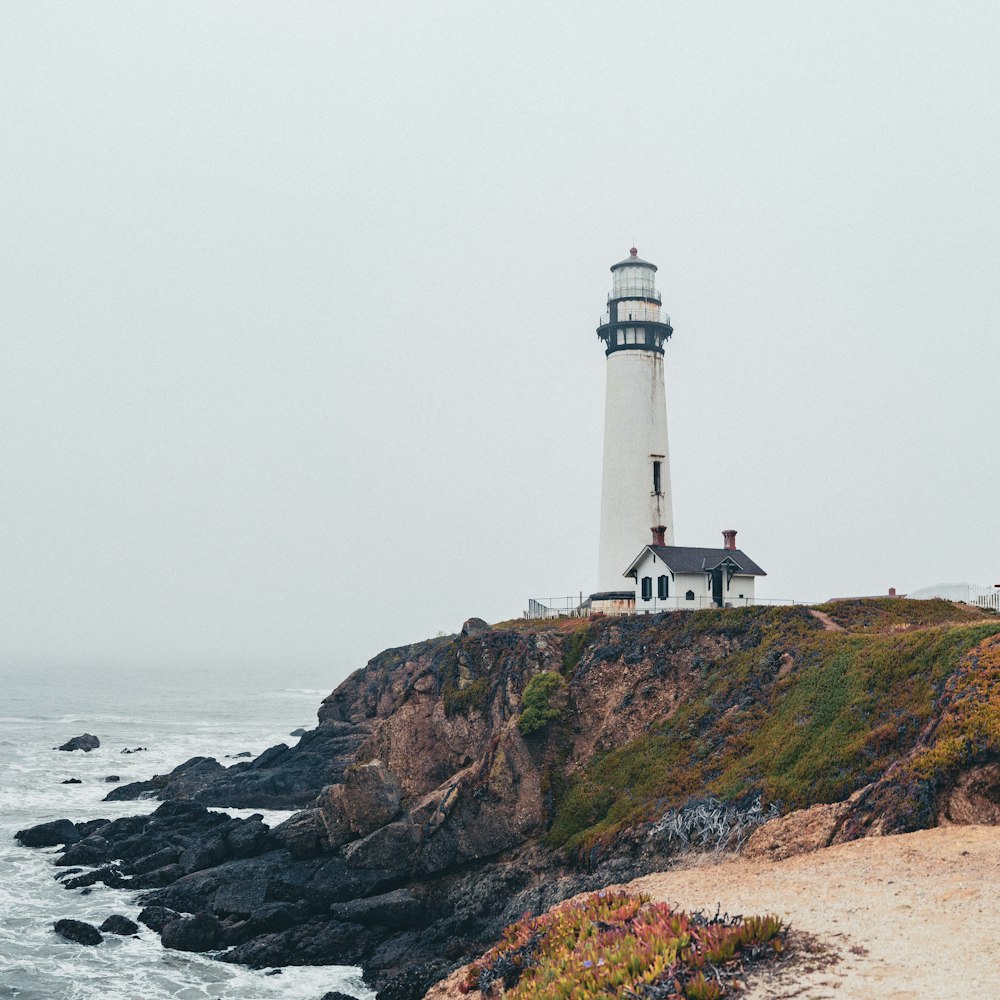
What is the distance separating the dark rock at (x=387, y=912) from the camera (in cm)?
3055

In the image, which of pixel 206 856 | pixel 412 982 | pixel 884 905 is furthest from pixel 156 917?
pixel 884 905

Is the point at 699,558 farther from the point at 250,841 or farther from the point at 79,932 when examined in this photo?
the point at 79,932

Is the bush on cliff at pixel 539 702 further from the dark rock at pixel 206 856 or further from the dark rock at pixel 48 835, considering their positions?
the dark rock at pixel 48 835

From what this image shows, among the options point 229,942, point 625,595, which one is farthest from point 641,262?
point 229,942

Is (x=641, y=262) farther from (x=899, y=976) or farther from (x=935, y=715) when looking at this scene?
(x=899, y=976)

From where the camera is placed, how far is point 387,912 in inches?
1205

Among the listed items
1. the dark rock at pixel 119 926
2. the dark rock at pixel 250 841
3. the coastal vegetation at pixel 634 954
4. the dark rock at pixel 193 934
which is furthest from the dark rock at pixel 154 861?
the coastal vegetation at pixel 634 954

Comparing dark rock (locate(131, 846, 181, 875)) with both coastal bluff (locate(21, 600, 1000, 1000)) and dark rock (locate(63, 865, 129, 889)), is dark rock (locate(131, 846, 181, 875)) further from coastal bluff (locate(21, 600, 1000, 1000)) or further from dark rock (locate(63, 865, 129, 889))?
dark rock (locate(63, 865, 129, 889))

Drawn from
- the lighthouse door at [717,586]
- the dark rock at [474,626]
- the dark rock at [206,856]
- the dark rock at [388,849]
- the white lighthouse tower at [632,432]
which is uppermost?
the white lighthouse tower at [632,432]

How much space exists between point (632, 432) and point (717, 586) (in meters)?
10.2

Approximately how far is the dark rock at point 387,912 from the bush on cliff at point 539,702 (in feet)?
23.8

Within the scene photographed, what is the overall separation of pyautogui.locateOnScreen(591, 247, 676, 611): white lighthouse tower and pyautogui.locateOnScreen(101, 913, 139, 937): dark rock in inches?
1045

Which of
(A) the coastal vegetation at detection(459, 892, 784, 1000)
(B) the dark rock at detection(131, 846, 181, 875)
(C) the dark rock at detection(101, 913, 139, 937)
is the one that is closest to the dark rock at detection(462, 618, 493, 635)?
(B) the dark rock at detection(131, 846, 181, 875)

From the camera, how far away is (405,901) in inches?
1214
